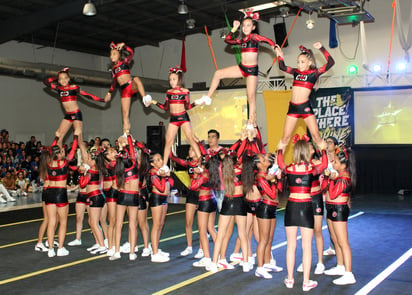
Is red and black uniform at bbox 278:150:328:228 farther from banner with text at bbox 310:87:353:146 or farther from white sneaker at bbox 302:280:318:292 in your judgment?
banner with text at bbox 310:87:353:146

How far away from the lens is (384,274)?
5.92 m

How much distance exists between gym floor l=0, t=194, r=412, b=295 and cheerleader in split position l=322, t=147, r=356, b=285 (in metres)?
0.17

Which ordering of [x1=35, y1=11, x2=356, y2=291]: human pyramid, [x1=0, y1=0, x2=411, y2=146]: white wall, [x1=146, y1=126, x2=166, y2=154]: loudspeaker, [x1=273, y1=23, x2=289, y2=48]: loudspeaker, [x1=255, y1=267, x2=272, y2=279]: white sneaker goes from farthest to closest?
[x1=146, y1=126, x2=166, y2=154]: loudspeaker, [x1=273, y1=23, x2=289, y2=48]: loudspeaker, [x1=0, y1=0, x2=411, y2=146]: white wall, [x1=255, y1=267, x2=272, y2=279]: white sneaker, [x1=35, y1=11, x2=356, y2=291]: human pyramid

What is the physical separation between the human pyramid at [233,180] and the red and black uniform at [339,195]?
11mm

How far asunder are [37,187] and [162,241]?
362 inches

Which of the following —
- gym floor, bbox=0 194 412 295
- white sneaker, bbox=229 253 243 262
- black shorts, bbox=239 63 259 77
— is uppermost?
black shorts, bbox=239 63 259 77

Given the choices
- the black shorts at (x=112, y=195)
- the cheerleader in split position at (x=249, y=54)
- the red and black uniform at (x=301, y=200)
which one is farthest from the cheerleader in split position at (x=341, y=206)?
the black shorts at (x=112, y=195)

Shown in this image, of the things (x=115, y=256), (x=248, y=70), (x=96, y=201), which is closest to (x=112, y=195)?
(x=96, y=201)

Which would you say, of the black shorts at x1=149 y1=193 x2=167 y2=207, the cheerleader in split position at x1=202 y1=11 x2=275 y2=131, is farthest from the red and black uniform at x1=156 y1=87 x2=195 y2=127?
the black shorts at x1=149 y1=193 x2=167 y2=207

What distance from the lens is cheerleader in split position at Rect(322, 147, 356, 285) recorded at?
5484mm

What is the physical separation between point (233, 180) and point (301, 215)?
1054mm

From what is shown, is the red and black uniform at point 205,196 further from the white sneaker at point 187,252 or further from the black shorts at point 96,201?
the black shorts at point 96,201

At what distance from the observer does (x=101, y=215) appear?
7.79m

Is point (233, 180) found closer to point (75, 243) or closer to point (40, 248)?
point (75, 243)
